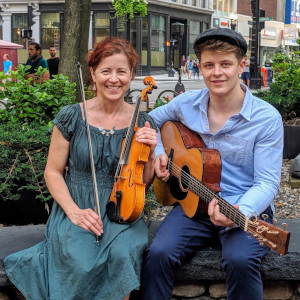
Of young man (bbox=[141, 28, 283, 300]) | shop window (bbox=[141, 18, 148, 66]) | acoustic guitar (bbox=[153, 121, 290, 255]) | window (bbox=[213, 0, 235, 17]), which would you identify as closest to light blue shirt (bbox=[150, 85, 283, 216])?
young man (bbox=[141, 28, 283, 300])

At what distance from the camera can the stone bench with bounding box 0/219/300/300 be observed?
318cm

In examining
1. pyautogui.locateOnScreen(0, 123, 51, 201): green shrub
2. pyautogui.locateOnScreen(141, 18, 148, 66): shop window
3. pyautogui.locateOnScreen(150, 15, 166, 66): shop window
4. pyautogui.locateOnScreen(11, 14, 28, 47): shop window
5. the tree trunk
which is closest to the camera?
pyautogui.locateOnScreen(0, 123, 51, 201): green shrub

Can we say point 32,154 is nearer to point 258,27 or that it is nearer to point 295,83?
point 295,83

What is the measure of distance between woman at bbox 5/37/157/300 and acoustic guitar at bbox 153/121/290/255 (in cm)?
24

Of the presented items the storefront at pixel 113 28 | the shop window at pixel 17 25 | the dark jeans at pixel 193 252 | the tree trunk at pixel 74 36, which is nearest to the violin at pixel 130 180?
Answer: the dark jeans at pixel 193 252

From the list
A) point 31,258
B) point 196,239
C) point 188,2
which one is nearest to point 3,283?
point 31,258

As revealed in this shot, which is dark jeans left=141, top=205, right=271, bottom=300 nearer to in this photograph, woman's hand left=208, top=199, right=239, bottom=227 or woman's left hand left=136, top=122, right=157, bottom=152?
woman's hand left=208, top=199, right=239, bottom=227

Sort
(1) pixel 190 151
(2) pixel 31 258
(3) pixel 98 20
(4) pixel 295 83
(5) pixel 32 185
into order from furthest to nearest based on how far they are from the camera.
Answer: (3) pixel 98 20 < (4) pixel 295 83 < (5) pixel 32 185 < (1) pixel 190 151 < (2) pixel 31 258

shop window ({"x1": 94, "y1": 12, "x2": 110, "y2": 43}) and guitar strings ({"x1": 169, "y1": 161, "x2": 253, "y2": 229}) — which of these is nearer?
guitar strings ({"x1": 169, "y1": 161, "x2": 253, "y2": 229})

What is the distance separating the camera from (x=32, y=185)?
14.7ft

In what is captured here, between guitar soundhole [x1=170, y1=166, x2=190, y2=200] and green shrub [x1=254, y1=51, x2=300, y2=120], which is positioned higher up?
green shrub [x1=254, y1=51, x2=300, y2=120]

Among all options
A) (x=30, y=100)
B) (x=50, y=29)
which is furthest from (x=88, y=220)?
(x=50, y=29)

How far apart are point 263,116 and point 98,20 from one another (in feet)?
137

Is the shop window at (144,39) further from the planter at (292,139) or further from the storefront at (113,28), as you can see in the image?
the planter at (292,139)
